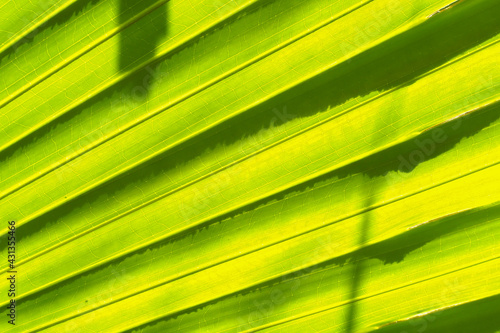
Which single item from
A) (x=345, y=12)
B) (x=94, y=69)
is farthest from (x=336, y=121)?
(x=94, y=69)

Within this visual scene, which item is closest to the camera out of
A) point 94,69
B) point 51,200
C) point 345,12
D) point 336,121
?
point 345,12

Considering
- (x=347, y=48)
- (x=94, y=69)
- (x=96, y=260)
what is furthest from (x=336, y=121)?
(x=96, y=260)

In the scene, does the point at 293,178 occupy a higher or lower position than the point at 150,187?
lower

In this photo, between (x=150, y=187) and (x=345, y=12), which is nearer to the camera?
(x=345, y=12)

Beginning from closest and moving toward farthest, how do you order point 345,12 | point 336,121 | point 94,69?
point 345,12 → point 336,121 → point 94,69

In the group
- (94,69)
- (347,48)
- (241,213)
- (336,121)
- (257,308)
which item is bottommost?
(257,308)

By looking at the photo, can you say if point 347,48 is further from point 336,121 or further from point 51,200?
point 51,200
